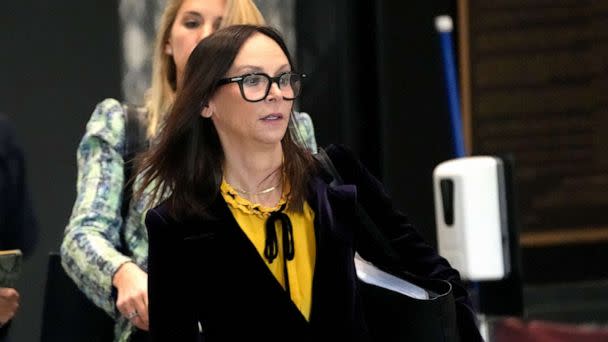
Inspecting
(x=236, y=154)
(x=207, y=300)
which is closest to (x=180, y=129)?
(x=236, y=154)

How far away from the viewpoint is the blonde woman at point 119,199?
2.69 m

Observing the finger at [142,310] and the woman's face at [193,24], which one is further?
the woman's face at [193,24]

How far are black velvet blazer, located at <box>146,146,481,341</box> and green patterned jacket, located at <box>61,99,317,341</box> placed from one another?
1.41ft

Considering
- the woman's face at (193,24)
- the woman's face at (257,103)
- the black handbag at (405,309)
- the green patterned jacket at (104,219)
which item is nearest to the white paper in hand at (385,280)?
the black handbag at (405,309)

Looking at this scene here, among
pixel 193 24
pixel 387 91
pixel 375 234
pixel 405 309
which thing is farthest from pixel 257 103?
pixel 387 91

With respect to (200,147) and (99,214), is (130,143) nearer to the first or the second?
(99,214)

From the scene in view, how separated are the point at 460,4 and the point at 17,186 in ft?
17.5

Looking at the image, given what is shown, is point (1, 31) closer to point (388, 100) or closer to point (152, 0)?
point (152, 0)

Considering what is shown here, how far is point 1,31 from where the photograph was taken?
5750 millimetres

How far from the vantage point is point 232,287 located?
2309 millimetres

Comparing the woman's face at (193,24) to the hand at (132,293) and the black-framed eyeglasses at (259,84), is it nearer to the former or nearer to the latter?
the hand at (132,293)

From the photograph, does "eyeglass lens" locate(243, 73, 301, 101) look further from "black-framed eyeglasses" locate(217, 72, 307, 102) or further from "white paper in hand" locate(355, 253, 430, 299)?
"white paper in hand" locate(355, 253, 430, 299)

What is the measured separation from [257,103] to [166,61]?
2.85 feet

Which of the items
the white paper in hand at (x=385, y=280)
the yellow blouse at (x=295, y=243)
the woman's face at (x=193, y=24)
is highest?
the woman's face at (x=193, y=24)
